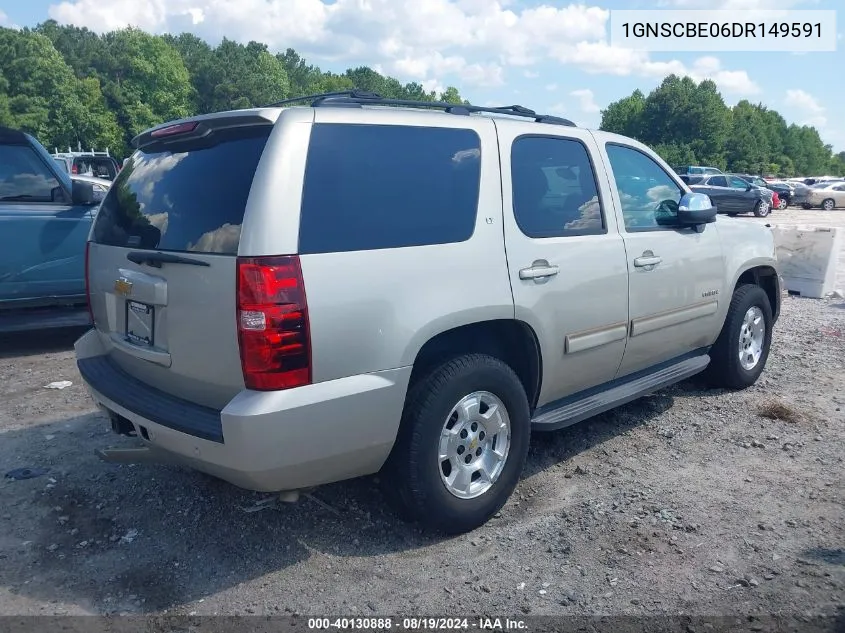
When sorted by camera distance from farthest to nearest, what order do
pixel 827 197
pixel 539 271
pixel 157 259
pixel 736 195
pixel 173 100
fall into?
pixel 173 100 → pixel 827 197 → pixel 736 195 → pixel 539 271 → pixel 157 259

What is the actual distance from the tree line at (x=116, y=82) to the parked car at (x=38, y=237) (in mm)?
34134

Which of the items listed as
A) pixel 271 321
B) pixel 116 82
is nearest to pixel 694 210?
pixel 271 321

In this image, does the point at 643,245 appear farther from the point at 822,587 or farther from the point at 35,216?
the point at 35,216

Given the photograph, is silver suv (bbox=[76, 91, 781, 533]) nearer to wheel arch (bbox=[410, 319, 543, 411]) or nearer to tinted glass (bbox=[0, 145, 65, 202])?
wheel arch (bbox=[410, 319, 543, 411])

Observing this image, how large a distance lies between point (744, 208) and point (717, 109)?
4189cm

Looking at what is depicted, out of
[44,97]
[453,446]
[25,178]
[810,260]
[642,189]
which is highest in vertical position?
[44,97]

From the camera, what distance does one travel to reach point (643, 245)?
14.3 ft

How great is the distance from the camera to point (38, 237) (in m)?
6.62

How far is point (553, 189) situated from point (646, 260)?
0.85 metres

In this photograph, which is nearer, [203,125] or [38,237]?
[203,125]

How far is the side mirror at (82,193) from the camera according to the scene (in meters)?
6.65

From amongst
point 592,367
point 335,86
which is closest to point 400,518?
point 592,367

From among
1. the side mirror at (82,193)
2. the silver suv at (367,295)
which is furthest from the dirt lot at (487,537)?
the side mirror at (82,193)

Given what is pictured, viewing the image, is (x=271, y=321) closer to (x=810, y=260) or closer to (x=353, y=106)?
(x=353, y=106)
